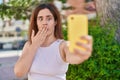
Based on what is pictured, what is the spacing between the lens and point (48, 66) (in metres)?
2.33

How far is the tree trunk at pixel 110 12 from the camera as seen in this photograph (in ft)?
17.3

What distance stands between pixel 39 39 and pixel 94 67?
2535 mm

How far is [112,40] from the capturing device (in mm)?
4910

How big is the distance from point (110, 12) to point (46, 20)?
3.26m

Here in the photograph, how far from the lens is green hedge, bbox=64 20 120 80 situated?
464 cm

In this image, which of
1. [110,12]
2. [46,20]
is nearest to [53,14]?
[46,20]

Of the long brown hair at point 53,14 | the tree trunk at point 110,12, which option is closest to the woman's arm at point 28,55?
the long brown hair at point 53,14

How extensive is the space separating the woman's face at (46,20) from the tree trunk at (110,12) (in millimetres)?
2982

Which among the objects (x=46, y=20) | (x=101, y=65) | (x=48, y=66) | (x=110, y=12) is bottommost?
(x=101, y=65)

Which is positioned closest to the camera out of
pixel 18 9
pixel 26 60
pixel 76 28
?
pixel 76 28

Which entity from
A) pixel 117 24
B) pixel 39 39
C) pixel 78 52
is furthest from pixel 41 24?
pixel 117 24

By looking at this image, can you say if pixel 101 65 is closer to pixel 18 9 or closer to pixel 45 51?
pixel 45 51

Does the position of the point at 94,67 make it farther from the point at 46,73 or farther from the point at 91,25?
the point at 46,73

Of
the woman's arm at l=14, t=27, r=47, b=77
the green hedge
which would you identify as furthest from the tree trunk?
the woman's arm at l=14, t=27, r=47, b=77
